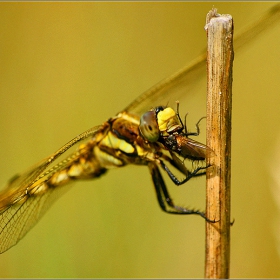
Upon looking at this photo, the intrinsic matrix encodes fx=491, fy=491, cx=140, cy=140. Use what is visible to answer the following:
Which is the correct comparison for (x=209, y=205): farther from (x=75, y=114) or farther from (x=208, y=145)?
(x=75, y=114)

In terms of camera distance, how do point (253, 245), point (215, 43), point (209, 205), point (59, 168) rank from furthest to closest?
point (253, 245), point (59, 168), point (209, 205), point (215, 43)

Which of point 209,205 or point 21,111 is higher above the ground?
point 21,111

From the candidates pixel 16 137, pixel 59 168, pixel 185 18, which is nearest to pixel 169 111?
pixel 59 168

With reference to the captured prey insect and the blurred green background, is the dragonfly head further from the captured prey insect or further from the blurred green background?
the blurred green background

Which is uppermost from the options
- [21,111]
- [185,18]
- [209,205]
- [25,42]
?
[185,18]

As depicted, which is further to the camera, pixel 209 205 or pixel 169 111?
pixel 169 111

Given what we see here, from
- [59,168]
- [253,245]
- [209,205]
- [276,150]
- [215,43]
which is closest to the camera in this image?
[215,43]

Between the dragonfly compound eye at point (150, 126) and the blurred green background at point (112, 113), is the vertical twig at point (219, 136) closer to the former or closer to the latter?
the dragonfly compound eye at point (150, 126)
